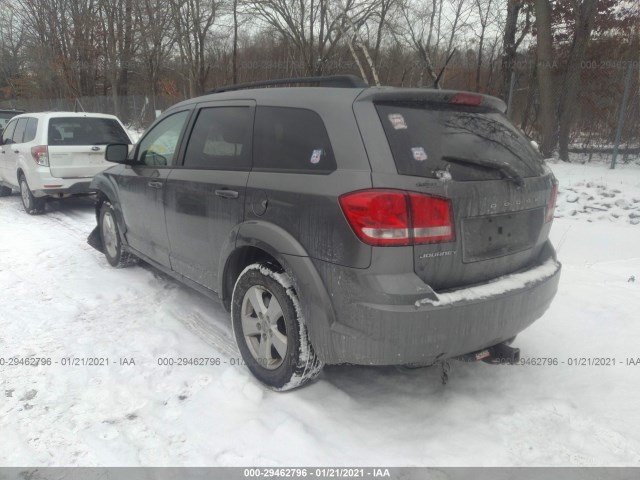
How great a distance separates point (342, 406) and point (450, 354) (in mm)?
767

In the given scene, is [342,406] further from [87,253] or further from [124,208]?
[87,253]

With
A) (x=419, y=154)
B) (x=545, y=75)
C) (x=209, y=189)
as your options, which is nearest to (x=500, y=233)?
(x=419, y=154)

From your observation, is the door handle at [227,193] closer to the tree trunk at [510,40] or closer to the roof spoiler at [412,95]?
the roof spoiler at [412,95]

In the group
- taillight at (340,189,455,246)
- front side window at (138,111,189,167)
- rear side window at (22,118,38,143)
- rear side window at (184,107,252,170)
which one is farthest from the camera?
rear side window at (22,118,38,143)

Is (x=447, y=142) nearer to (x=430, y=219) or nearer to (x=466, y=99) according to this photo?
(x=466, y=99)

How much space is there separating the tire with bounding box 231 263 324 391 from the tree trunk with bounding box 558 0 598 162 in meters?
10.3

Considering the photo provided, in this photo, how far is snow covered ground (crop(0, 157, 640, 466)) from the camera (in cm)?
232

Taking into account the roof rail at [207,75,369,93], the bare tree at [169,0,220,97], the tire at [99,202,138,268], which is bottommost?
the tire at [99,202,138,268]

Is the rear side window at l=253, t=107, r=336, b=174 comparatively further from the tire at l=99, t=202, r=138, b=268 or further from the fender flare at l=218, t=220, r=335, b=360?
the tire at l=99, t=202, r=138, b=268

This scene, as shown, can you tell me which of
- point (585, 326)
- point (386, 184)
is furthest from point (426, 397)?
point (585, 326)

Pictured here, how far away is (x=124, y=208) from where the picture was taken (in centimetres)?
461

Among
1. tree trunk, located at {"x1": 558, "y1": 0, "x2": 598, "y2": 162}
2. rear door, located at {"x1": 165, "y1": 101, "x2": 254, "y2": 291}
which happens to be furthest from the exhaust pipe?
tree trunk, located at {"x1": 558, "y1": 0, "x2": 598, "y2": 162}

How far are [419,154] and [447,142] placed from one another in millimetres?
226

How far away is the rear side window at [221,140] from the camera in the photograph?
303cm
